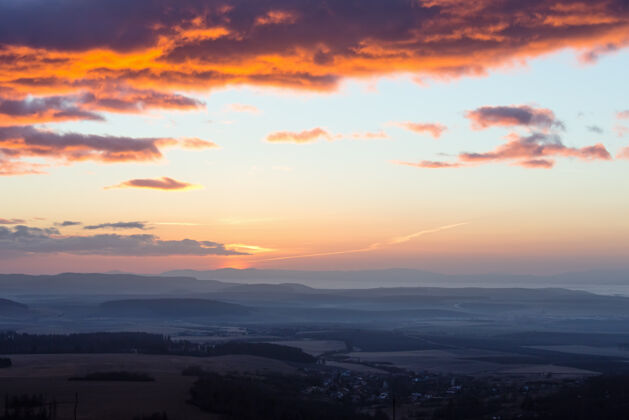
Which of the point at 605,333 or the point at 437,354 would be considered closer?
the point at 437,354

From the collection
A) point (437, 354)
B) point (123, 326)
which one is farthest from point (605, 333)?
point (123, 326)

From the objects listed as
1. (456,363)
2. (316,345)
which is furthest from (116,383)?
(316,345)

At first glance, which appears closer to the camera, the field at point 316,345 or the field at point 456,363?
the field at point 456,363

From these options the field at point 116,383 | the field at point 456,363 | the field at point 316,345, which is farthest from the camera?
the field at point 316,345

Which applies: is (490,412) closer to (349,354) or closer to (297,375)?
(297,375)

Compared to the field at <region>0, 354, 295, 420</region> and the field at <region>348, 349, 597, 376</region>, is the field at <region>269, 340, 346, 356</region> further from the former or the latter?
the field at <region>0, 354, 295, 420</region>

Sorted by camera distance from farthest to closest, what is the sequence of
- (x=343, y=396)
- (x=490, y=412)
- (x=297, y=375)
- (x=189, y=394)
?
(x=297, y=375) → (x=343, y=396) → (x=189, y=394) → (x=490, y=412)

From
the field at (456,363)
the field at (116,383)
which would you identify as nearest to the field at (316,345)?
the field at (456,363)

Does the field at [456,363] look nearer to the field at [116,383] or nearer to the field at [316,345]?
the field at [316,345]

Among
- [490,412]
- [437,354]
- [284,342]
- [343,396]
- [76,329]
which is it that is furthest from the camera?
[76,329]
